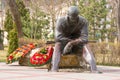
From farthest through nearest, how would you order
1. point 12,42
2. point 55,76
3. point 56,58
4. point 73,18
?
point 12,42 → point 56,58 → point 73,18 → point 55,76

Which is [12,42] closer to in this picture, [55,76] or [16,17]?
[16,17]

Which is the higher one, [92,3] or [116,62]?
[92,3]

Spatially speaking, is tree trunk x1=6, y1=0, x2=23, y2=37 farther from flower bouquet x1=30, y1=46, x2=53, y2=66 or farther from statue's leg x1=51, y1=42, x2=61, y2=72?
statue's leg x1=51, y1=42, x2=61, y2=72

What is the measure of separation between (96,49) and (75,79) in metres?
8.69

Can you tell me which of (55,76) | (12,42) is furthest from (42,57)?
(12,42)

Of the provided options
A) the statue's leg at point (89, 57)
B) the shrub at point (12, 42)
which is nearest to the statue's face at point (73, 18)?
the statue's leg at point (89, 57)

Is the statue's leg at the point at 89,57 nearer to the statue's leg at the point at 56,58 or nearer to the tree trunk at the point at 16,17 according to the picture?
the statue's leg at the point at 56,58

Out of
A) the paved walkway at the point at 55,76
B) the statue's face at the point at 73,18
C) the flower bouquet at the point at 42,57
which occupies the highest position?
the statue's face at the point at 73,18

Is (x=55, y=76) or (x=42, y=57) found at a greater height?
(x=42, y=57)

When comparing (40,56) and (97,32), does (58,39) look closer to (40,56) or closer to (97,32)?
(40,56)

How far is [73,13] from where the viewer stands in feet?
36.9

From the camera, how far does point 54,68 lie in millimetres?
11742

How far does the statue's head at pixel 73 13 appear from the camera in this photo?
11203 mm

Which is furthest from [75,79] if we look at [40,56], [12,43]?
[12,43]
